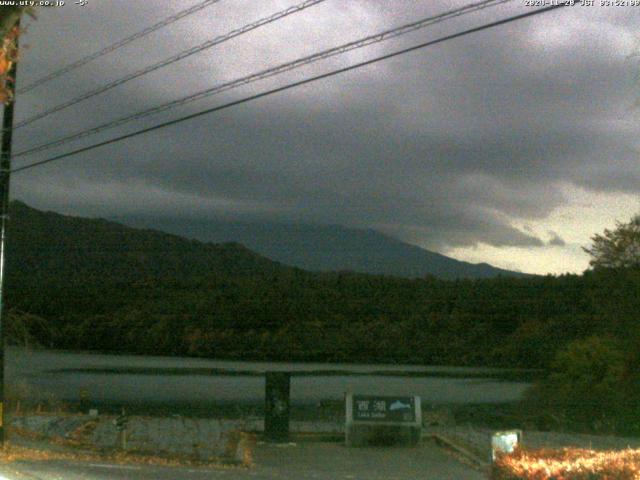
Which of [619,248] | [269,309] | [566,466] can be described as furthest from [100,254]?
[566,466]

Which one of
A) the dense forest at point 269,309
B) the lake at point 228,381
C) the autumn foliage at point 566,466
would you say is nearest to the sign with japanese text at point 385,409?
the lake at point 228,381

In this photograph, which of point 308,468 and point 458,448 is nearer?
point 308,468

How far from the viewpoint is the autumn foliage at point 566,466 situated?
8211 millimetres

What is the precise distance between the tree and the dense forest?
2983mm

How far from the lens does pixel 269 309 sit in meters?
54.1

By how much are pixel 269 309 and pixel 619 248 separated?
22957mm

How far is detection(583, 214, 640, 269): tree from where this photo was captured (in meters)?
38.5

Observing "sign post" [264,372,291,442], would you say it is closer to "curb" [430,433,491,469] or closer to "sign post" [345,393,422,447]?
"sign post" [345,393,422,447]

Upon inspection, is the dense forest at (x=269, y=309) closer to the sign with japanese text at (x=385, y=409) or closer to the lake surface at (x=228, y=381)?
the lake surface at (x=228, y=381)

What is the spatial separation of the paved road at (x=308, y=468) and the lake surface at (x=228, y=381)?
697 inches

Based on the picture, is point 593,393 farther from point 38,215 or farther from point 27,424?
point 38,215

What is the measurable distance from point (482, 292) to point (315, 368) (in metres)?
15.8

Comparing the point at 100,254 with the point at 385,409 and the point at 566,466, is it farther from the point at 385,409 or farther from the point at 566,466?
the point at 566,466

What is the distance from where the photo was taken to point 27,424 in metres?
26.5
